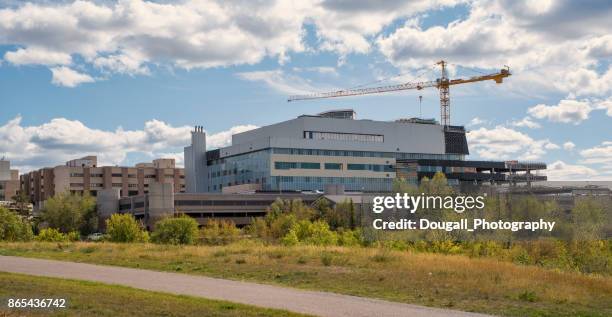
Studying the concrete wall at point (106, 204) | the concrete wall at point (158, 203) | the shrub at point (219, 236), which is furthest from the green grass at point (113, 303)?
the concrete wall at point (106, 204)

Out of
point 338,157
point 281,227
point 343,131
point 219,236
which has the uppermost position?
point 343,131

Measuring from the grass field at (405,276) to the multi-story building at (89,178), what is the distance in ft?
419

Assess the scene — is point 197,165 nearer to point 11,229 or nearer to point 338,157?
point 338,157

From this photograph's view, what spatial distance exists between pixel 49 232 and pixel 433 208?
1508 inches

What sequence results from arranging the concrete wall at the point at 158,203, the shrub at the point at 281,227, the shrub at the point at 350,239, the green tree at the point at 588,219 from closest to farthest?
the green tree at the point at 588,219 → the shrub at the point at 350,239 → the shrub at the point at 281,227 → the concrete wall at the point at 158,203

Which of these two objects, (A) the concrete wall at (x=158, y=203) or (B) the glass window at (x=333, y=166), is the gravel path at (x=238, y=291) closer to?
(A) the concrete wall at (x=158, y=203)

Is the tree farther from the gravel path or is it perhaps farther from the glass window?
the gravel path

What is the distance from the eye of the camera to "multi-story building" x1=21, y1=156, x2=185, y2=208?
543 feet

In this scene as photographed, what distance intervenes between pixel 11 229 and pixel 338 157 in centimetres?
7492

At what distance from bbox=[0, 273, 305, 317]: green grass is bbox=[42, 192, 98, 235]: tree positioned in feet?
307

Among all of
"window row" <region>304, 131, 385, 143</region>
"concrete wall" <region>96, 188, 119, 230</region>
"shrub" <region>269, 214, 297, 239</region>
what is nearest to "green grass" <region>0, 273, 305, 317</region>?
"shrub" <region>269, 214, 297, 239</region>

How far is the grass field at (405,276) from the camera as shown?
1936 cm

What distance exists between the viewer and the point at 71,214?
11144 cm

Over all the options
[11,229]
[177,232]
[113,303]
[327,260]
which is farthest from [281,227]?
[113,303]
